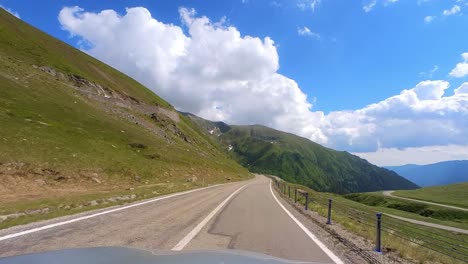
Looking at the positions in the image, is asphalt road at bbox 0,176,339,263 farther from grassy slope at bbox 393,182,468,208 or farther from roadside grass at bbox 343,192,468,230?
grassy slope at bbox 393,182,468,208

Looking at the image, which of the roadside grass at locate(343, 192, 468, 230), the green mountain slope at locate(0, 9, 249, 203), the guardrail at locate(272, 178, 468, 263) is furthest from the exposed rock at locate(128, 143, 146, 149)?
the roadside grass at locate(343, 192, 468, 230)

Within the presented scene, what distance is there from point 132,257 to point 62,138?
3809 centimetres

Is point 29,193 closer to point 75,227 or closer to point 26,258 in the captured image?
point 75,227

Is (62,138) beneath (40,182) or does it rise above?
above

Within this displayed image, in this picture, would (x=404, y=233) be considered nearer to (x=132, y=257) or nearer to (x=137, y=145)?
(x=132, y=257)

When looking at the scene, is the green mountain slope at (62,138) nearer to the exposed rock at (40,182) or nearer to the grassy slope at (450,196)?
the exposed rock at (40,182)

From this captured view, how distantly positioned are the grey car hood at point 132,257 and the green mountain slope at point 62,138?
19.7m

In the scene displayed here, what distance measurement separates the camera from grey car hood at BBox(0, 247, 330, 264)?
5785 mm

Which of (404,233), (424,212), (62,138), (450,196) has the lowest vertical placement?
(424,212)

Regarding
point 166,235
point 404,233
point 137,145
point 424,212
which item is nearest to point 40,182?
point 166,235

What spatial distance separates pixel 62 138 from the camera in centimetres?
3959

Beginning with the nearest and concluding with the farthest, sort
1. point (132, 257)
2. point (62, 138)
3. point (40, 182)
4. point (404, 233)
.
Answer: point (132, 257), point (404, 233), point (40, 182), point (62, 138)

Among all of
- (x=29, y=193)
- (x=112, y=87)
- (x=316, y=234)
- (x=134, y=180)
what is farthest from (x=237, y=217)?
(x=112, y=87)

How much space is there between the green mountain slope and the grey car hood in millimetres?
19738
